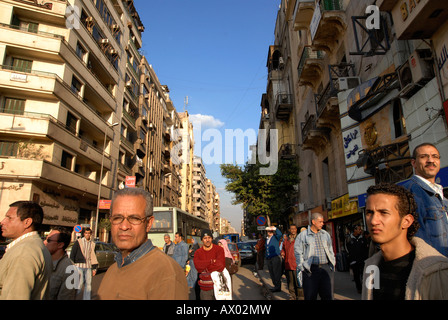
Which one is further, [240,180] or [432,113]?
[240,180]

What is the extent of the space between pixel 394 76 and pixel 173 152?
51.8 meters

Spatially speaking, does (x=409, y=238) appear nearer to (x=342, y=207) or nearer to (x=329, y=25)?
Answer: (x=342, y=207)

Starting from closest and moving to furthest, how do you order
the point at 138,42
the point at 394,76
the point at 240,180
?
the point at 394,76 → the point at 240,180 → the point at 138,42

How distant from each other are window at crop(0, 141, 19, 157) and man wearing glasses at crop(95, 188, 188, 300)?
71.4 feet

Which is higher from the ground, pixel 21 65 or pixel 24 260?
pixel 21 65

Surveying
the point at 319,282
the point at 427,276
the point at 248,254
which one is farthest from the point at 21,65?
the point at 427,276

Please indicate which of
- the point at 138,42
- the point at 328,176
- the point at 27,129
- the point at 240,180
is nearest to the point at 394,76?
the point at 328,176

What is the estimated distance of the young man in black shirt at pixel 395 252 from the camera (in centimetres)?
161

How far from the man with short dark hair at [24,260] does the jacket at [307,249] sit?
12.6 feet

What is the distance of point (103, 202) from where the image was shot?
990 inches

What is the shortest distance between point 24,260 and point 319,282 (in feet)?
13.9

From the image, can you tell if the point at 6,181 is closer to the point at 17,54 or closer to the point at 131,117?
the point at 17,54

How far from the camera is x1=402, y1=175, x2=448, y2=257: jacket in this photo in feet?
7.83

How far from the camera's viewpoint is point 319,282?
498 centimetres
